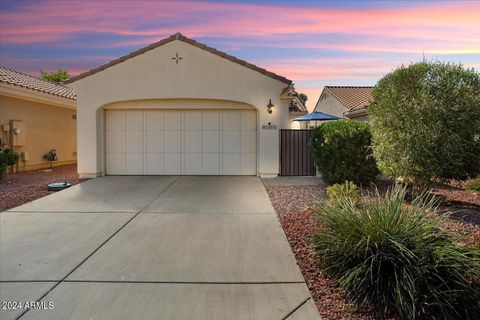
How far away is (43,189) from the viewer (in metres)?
11.8

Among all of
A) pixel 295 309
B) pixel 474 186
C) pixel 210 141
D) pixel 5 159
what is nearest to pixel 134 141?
pixel 210 141

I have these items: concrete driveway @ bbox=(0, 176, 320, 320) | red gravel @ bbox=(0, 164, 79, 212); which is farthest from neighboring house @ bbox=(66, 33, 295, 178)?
concrete driveway @ bbox=(0, 176, 320, 320)

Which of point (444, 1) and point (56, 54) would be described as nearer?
point (444, 1)

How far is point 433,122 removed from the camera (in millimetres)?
8328

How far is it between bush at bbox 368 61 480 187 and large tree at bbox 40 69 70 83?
4214 cm

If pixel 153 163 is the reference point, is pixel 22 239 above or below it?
below

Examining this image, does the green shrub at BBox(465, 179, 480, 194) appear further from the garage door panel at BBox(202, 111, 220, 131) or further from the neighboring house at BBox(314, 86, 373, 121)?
the neighboring house at BBox(314, 86, 373, 121)

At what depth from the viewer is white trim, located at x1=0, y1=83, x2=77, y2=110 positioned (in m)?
14.9

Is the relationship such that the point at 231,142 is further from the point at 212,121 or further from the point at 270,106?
the point at 270,106


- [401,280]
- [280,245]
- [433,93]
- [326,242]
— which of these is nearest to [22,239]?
[280,245]

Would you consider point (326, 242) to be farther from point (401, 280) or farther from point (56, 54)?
point (56, 54)

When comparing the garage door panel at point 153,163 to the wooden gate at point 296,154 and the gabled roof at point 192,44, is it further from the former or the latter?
the wooden gate at point 296,154

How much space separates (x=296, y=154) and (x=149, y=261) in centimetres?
950

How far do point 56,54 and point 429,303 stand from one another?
54.3 feet
